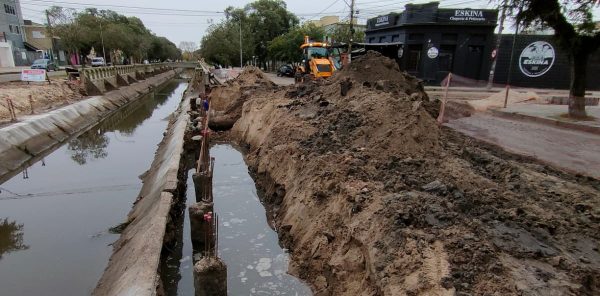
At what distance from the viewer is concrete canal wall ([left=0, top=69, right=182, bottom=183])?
510 inches

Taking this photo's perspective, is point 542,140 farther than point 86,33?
No

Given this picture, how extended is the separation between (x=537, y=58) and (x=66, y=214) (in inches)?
1228

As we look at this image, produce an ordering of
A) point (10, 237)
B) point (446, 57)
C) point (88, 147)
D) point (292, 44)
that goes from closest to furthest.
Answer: point (10, 237) → point (88, 147) → point (446, 57) → point (292, 44)

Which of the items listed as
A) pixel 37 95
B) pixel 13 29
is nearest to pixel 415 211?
pixel 37 95

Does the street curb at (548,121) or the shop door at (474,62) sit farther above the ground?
the shop door at (474,62)

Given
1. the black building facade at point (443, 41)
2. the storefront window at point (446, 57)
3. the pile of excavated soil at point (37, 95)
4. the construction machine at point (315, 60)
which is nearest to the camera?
the pile of excavated soil at point (37, 95)

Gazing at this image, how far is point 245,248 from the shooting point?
741 centimetres

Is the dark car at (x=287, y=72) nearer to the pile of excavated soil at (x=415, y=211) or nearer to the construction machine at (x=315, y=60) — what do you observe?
the construction machine at (x=315, y=60)

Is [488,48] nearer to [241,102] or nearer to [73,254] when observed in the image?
[241,102]

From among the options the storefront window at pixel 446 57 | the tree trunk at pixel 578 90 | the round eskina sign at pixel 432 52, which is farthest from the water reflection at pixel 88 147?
the storefront window at pixel 446 57

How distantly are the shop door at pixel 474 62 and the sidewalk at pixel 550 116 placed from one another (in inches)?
457

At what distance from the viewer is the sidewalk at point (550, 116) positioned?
13060 millimetres

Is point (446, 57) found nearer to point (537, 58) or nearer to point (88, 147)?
point (537, 58)

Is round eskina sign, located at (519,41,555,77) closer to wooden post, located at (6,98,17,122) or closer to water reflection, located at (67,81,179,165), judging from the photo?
water reflection, located at (67,81,179,165)
